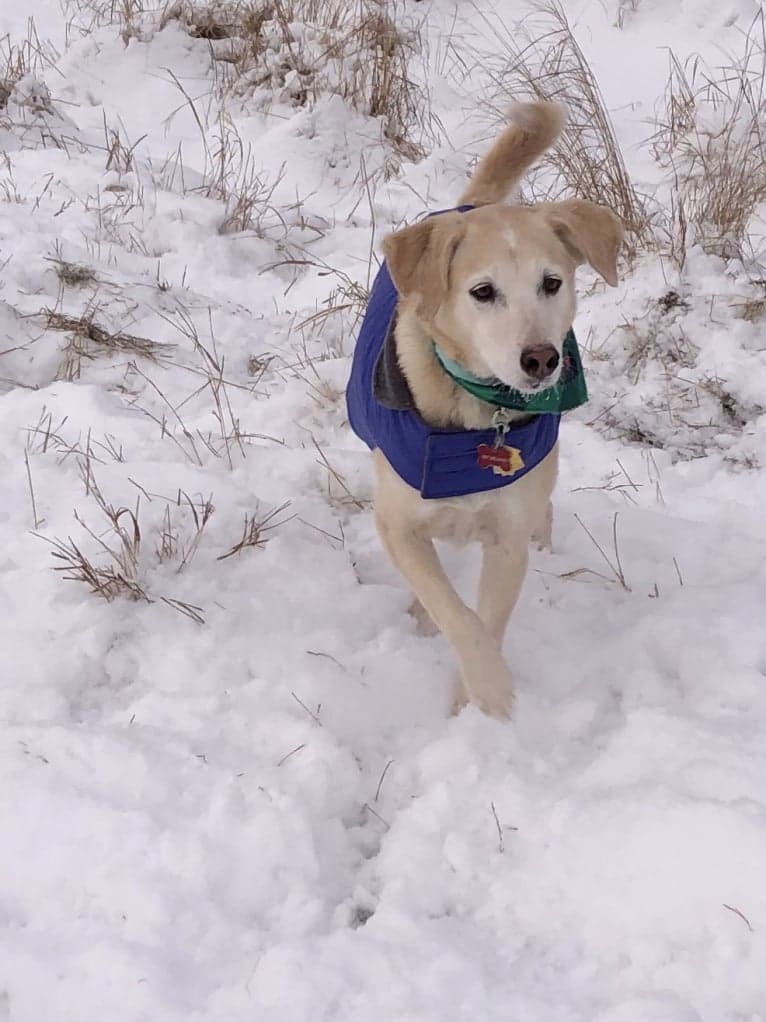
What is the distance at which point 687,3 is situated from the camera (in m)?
6.05

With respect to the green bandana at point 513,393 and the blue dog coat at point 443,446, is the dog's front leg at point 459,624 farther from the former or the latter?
the green bandana at point 513,393

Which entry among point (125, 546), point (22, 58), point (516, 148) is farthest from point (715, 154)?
point (22, 58)

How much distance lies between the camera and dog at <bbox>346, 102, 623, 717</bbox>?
6.47 ft

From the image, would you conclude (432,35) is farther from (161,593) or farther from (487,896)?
(487,896)

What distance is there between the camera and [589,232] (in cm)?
212

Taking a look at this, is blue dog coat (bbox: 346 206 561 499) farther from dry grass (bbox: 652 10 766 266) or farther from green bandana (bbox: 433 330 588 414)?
dry grass (bbox: 652 10 766 266)

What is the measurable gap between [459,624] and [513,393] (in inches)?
20.7

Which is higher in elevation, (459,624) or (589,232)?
(589,232)

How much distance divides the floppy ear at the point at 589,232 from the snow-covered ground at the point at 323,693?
2.93 ft

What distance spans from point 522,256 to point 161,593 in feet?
3.97

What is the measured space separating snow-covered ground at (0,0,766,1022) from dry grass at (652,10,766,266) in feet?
0.63

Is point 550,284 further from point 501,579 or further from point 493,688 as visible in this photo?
point 493,688

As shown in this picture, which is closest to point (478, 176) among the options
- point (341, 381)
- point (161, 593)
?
point (341, 381)

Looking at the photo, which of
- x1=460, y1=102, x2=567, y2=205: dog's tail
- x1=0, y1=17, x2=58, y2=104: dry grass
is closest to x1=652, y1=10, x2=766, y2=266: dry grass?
x1=460, y1=102, x2=567, y2=205: dog's tail
